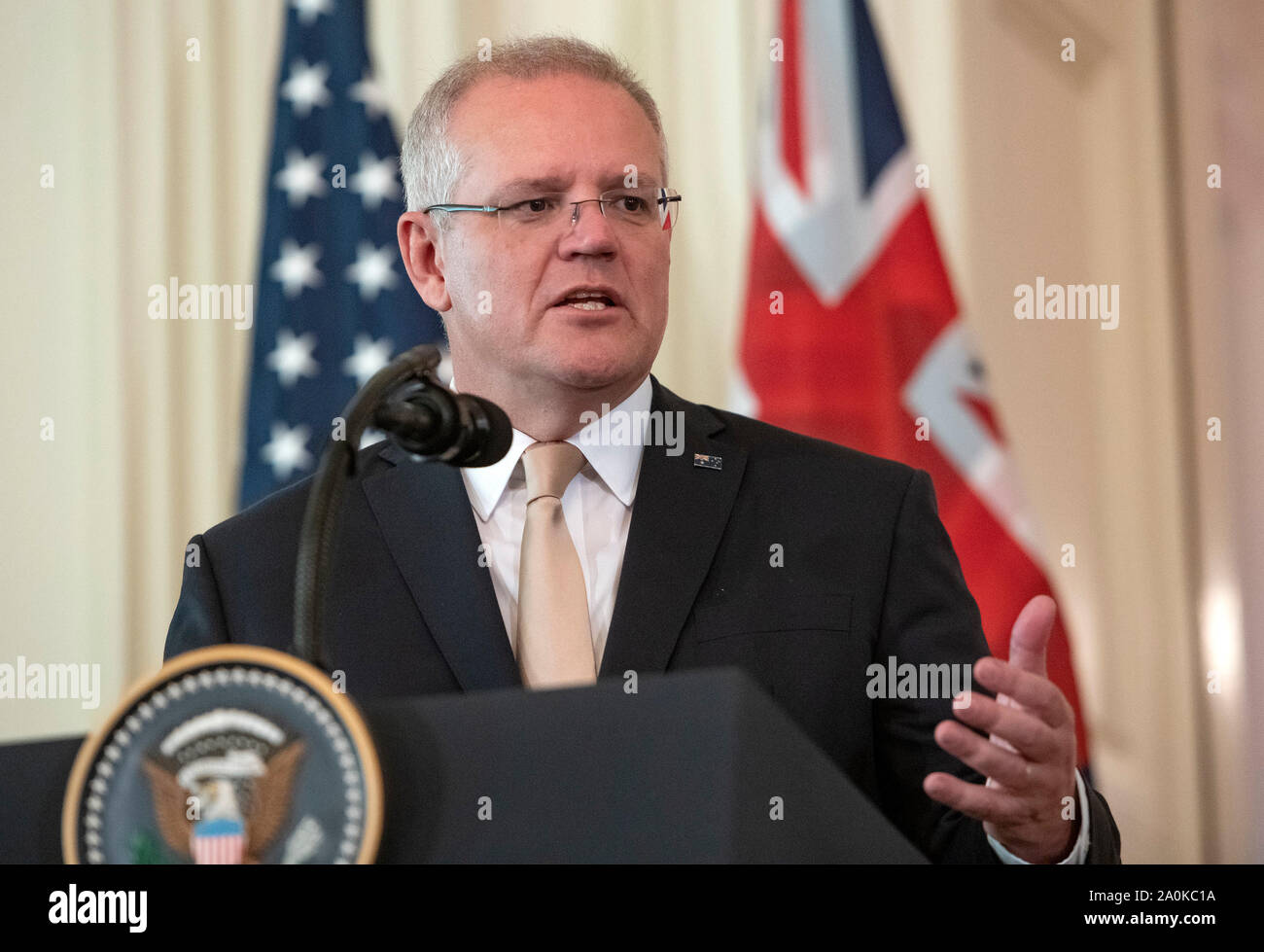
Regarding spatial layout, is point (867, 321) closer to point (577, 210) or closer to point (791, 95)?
point (791, 95)

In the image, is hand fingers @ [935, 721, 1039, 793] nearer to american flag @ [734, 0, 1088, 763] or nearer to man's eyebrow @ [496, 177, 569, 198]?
man's eyebrow @ [496, 177, 569, 198]

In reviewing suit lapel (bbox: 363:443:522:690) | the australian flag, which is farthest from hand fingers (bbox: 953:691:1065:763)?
the australian flag

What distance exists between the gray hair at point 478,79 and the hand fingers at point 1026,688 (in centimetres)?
108

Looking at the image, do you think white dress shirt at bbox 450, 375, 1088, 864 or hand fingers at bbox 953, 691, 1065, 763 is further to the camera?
white dress shirt at bbox 450, 375, 1088, 864

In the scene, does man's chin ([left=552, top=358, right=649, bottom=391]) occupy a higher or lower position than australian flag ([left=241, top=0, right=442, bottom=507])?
lower

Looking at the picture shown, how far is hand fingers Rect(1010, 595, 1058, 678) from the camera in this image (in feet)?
3.56

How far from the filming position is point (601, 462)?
5.79ft

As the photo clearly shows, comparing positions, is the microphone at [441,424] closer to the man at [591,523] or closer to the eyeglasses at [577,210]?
the man at [591,523]

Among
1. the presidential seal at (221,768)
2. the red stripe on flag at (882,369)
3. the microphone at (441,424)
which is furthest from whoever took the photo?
the red stripe on flag at (882,369)

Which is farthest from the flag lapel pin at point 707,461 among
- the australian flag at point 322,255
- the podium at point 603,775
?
the australian flag at point 322,255

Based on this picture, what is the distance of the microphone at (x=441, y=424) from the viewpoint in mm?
918

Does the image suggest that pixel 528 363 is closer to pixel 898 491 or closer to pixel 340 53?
pixel 898 491

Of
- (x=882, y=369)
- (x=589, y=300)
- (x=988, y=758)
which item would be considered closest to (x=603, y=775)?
(x=988, y=758)

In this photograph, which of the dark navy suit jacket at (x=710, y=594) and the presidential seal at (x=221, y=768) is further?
the dark navy suit jacket at (x=710, y=594)
